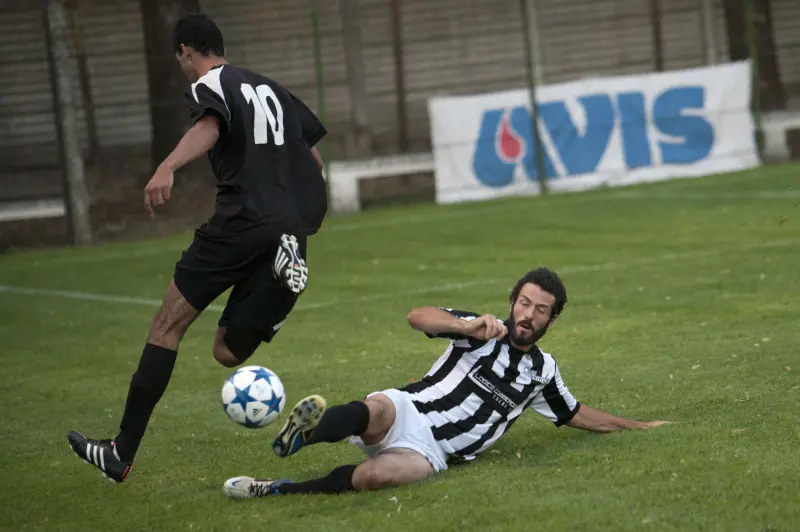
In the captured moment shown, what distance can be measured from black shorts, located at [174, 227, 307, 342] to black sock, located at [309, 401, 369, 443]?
868 millimetres

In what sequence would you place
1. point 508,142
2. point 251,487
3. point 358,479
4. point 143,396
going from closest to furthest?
point 358,479, point 251,487, point 143,396, point 508,142

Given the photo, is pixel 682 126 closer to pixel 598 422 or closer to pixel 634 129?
pixel 634 129

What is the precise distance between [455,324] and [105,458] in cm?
171

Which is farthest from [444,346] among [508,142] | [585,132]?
[585,132]

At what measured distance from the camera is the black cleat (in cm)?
639

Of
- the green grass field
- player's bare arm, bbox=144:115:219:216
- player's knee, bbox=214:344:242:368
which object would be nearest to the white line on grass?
the green grass field

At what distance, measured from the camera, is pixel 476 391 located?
253 inches

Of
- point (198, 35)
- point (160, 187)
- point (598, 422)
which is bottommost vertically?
point (598, 422)

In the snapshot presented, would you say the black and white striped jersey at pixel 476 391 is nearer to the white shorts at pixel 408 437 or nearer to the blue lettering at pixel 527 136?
the white shorts at pixel 408 437

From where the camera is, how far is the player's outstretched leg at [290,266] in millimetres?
6527

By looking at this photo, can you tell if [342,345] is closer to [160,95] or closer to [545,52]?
[160,95]

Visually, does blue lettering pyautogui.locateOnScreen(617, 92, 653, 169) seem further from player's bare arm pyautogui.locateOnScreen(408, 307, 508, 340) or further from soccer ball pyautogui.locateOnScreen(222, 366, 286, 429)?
soccer ball pyautogui.locateOnScreen(222, 366, 286, 429)

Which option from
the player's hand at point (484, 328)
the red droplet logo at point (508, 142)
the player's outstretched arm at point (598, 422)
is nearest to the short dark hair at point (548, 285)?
the player's hand at point (484, 328)

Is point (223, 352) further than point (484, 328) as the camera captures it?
Yes
